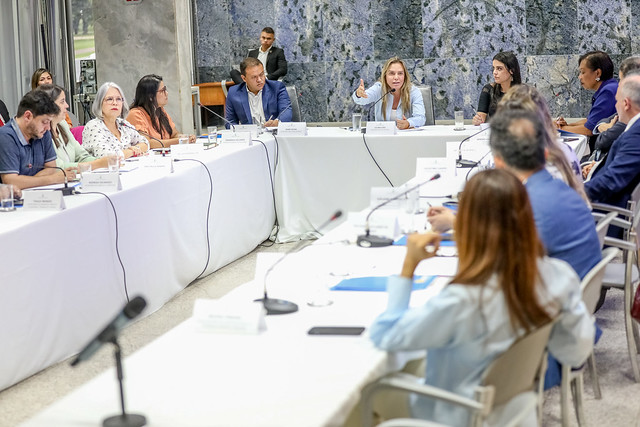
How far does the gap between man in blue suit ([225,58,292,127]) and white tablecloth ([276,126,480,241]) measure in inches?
26.5

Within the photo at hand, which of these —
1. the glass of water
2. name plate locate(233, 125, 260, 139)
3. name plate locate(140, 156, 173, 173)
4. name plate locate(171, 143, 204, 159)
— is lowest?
the glass of water

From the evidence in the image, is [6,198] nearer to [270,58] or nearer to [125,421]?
[125,421]

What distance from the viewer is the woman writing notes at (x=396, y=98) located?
244 inches

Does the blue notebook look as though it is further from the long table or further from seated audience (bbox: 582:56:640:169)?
seated audience (bbox: 582:56:640:169)

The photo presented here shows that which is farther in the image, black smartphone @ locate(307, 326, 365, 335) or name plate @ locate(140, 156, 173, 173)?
name plate @ locate(140, 156, 173, 173)

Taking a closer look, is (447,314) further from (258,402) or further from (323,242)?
(323,242)

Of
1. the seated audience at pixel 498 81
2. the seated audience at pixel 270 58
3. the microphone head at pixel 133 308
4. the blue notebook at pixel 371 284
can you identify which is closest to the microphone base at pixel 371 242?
the blue notebook at pixel 371 284

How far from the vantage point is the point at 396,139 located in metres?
5.88

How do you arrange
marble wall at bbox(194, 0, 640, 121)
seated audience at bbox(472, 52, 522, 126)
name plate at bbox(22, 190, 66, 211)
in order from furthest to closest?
marble wall at bbox(194, 0, 640, 121), seated audience at bbox(472, 52, 522, 126), name plate at bbox(22, 190, 66, 211)

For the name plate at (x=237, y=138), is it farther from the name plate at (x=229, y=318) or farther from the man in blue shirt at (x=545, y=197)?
the name plate at (x=229, y=318)

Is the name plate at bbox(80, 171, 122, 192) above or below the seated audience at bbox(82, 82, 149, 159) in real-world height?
below

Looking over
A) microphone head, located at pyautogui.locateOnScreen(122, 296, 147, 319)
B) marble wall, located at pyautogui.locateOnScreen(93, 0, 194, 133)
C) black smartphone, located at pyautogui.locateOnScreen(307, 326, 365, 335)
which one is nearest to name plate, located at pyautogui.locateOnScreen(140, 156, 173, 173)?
black smartphone, located at pyautogui.locateOnScreen(307, 326, 365, 335)

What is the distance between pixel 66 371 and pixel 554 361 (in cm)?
208

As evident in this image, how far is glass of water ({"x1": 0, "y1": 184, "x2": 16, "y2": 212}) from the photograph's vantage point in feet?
12.1
